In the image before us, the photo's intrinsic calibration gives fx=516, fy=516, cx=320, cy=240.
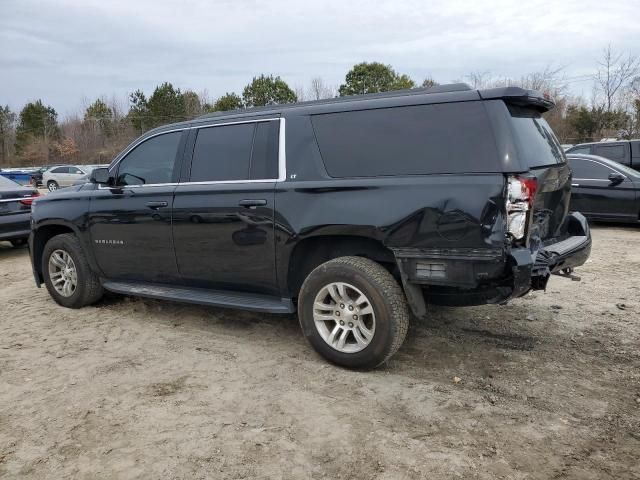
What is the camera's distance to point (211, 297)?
4391 millimetres

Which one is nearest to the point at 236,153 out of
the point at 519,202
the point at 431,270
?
the point at 431,270

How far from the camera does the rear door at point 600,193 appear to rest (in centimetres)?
940

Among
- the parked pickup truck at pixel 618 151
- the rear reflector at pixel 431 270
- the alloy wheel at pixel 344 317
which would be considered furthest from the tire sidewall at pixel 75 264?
the parked pickup truck at pixel 618 151

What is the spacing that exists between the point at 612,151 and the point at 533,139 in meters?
8.68

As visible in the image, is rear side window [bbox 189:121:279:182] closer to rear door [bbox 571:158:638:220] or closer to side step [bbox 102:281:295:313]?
side step [bbox 102:281:295:313]

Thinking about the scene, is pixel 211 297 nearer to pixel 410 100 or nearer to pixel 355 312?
pixel 355 312

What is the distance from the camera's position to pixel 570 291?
5.62 m

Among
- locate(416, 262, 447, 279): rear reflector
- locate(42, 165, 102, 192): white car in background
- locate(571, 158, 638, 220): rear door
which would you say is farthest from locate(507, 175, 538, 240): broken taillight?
locate(42, 165, 102, 192): white car in background

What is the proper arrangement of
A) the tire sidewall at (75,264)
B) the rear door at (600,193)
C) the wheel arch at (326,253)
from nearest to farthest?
the wheel arch at (326,253), the tire sidewall at (75,264), the rear door at (600,193)

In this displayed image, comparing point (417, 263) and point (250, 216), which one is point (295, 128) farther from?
point (417, 263)

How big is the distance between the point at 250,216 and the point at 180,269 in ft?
3.14

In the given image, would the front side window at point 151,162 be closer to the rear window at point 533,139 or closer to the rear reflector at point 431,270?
the rear reflector at point 431,270

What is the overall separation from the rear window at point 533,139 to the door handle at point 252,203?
187 centimetres

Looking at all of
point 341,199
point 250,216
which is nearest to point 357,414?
point 341,199
